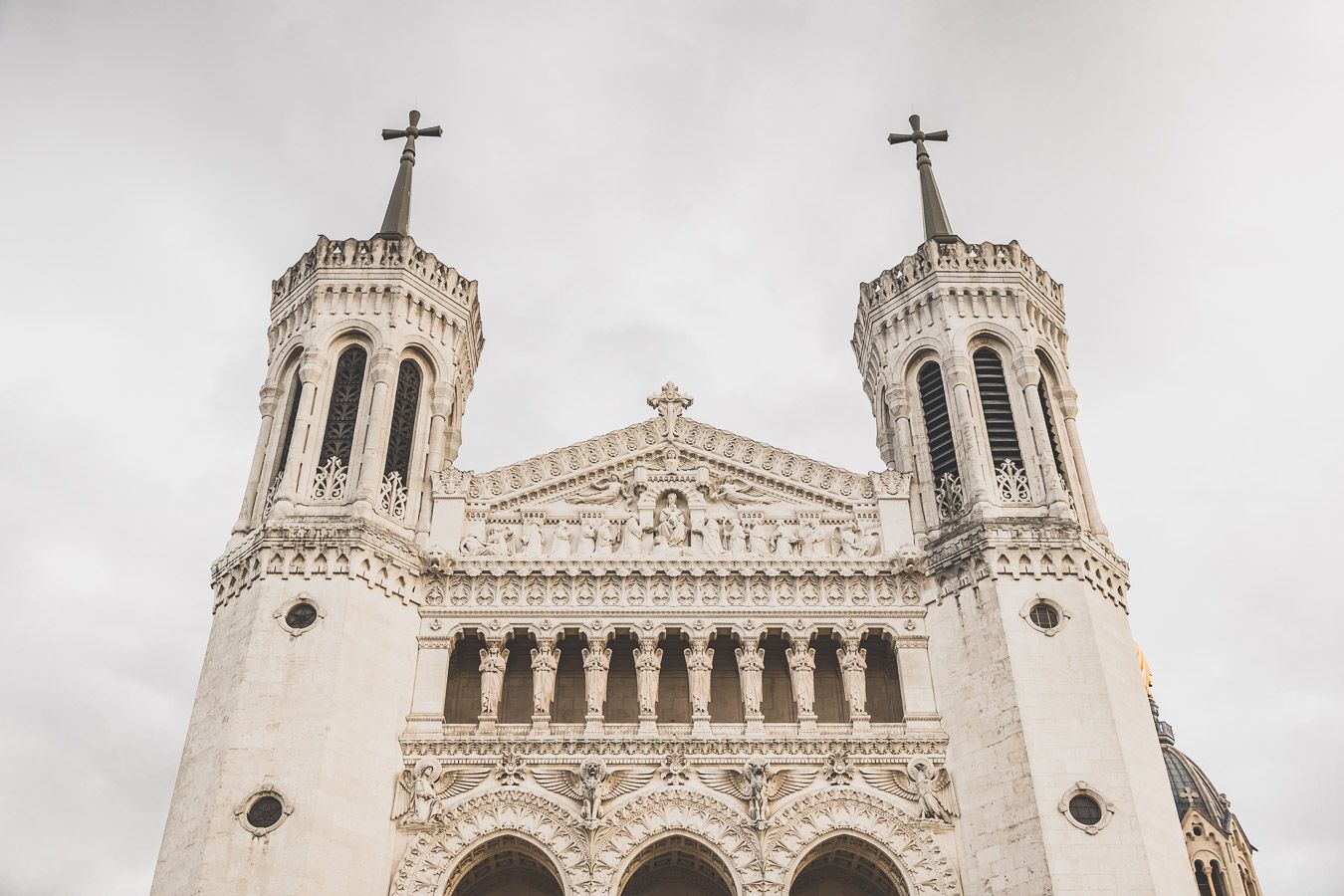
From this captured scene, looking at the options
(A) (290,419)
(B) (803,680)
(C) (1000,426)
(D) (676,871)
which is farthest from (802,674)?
(A) (290,419)

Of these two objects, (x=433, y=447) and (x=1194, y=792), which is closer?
(x=433, y=447)

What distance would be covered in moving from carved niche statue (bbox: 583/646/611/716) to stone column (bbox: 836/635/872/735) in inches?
198

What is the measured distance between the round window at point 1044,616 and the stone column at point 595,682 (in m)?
8.94

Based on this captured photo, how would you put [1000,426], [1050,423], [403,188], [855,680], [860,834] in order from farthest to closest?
[403,188]
[1050,423]
[1000,426]
[855,680]
[860,834]

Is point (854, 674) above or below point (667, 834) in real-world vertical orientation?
above

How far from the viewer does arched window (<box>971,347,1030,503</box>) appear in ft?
93.9

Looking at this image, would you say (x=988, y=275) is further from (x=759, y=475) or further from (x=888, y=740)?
(x=888, y=740)

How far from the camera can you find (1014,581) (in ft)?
87.1

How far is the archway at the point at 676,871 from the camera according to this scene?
79.4 feet

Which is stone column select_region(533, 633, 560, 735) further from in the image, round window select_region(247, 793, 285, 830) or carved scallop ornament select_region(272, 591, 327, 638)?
round window select_region(247, 793, 285, 830)

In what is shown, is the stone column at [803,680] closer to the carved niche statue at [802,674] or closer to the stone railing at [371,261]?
the carved niche statue at [802,674]

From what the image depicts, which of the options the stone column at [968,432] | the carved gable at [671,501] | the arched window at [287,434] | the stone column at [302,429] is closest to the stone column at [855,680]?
the carved gable at [671,501]

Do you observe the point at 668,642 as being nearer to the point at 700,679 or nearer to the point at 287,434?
the point at 700,679

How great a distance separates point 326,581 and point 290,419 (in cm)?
554
